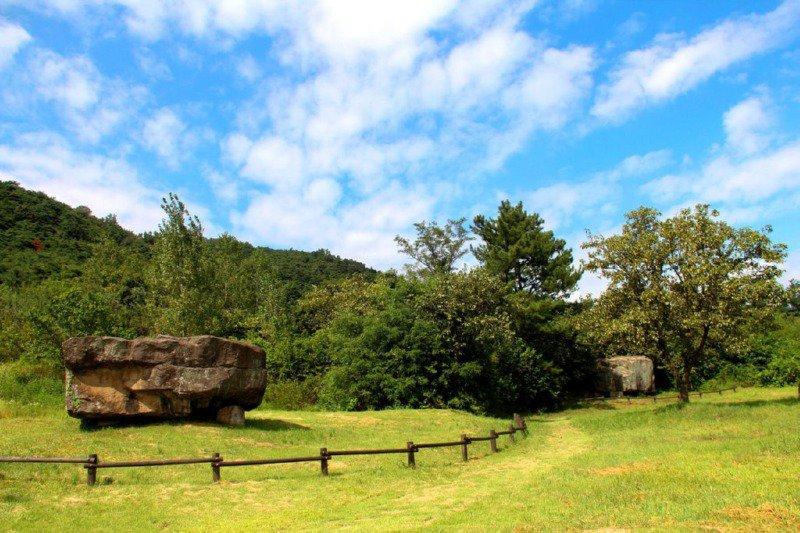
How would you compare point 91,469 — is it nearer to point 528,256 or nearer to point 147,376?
point 147,376

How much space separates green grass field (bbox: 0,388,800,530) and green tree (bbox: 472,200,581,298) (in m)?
26.5

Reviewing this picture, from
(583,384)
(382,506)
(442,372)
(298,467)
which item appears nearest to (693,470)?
(382,506)

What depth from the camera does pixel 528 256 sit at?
5200cm

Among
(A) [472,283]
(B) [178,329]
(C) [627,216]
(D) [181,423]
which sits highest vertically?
(C) [627,216]

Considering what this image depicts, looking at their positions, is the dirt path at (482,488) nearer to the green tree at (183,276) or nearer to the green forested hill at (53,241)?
the green tree at (183,276)

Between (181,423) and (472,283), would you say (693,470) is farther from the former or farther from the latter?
(472,283)

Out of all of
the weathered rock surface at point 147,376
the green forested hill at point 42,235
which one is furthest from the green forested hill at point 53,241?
the weathered rock surface at point 147,376

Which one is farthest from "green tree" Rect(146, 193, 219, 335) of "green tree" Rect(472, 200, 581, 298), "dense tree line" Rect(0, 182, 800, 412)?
"green tree" Rect(472, 200, 581, 298)

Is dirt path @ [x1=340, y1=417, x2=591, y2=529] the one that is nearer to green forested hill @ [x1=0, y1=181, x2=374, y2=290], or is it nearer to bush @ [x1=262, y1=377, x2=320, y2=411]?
bush @ [x1=262, y1=377, x2=320, y2=411]

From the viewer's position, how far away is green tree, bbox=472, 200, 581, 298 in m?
51.2

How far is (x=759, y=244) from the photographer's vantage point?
28.5m

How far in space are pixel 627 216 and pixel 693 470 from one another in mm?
21284

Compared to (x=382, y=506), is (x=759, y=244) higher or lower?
higher

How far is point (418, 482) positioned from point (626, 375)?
4034 centimetres
